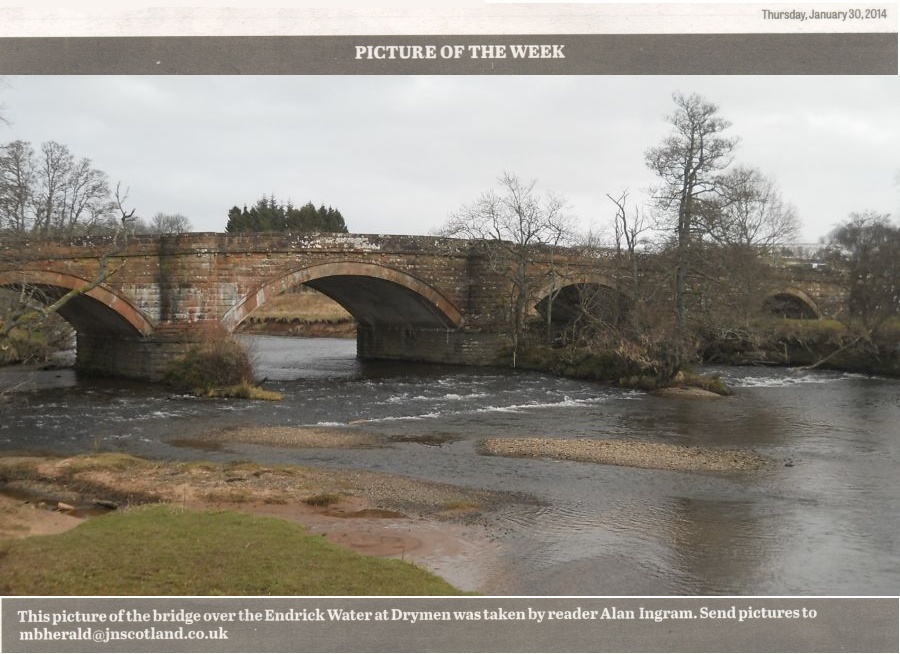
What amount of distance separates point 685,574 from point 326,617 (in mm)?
5892

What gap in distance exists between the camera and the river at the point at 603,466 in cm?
950

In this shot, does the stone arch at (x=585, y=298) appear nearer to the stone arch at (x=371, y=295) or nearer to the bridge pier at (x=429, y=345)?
the bridge pier at (x=429, y=345)

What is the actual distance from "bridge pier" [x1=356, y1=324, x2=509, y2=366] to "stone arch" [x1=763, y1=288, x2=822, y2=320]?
18.8 meters

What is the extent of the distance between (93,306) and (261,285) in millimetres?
6085

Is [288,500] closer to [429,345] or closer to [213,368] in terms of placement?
[213,368]

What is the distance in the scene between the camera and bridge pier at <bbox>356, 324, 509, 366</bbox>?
1495 inches

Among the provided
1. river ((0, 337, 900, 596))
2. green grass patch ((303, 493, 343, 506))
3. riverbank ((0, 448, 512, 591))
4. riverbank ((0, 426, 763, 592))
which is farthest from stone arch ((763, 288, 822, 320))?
green grass patch ((303, 493, 343, 506))

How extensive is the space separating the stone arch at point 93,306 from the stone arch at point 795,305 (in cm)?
3441

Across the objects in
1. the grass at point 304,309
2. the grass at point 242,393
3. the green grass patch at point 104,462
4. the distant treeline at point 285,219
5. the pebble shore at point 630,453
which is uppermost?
the distant treeline at point 285,219

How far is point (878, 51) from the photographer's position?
16.1ft


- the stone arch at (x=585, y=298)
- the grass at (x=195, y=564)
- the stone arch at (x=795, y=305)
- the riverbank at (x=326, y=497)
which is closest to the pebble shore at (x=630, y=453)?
the riverbank at (x=326, y=497)

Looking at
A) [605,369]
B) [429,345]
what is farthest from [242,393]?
[429,345]

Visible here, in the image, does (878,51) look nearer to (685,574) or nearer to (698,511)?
(685,574)

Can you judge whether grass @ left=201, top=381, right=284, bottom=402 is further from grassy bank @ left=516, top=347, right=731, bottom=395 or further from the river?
grassy bank @ left=516, top=347, right=731, bottom=395
